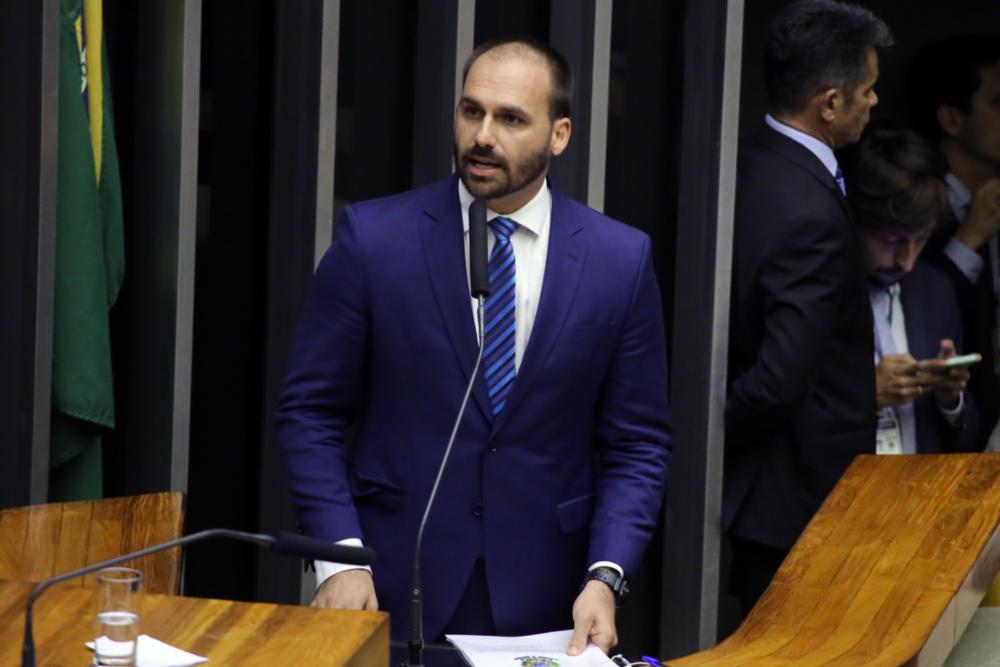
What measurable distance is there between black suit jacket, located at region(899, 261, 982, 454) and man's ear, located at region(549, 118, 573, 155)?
5.52 ft

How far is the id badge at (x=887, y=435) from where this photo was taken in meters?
4.52

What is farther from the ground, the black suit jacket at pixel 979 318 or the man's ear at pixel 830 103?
the man's ear at pixel 830 103

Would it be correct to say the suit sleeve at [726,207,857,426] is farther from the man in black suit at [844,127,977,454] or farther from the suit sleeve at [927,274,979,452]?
the suit sleeve at [927,274,979,452]

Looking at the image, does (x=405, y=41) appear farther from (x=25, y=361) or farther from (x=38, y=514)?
(x=38, y=514)

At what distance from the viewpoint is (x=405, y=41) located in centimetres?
432

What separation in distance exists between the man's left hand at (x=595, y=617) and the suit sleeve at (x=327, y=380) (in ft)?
1.23

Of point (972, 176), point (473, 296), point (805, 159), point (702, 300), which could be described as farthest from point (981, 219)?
point (473, 296)

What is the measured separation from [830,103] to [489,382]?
56.7 inches

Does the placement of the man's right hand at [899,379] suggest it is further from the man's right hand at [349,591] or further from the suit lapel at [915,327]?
the man's right hand at [349,591]

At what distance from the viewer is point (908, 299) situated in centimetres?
464

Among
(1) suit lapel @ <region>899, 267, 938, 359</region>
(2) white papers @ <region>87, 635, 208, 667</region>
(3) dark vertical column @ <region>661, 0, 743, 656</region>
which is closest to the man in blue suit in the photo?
(2) white papers @ <region>87, 635, 208, 667</region>

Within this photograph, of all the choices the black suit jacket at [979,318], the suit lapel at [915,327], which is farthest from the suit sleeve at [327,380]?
the black suit jacket at [979,318]

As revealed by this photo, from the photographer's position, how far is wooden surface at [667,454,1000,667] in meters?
2.84

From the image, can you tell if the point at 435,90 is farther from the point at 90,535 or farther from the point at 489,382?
the point at 90,535
